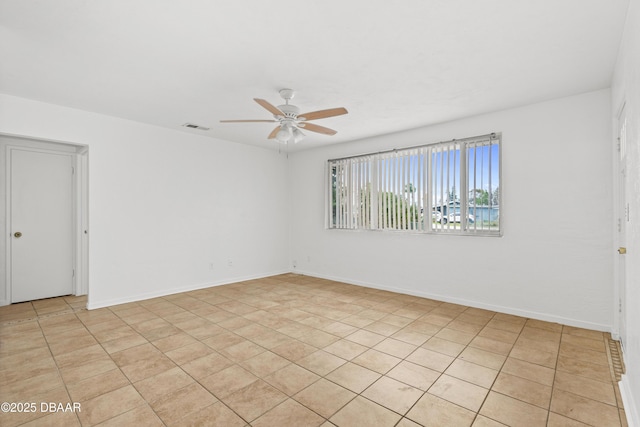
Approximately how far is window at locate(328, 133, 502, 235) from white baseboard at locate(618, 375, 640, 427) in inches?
83.1

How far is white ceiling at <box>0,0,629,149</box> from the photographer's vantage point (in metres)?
2.14

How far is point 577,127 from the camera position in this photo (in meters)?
3.58

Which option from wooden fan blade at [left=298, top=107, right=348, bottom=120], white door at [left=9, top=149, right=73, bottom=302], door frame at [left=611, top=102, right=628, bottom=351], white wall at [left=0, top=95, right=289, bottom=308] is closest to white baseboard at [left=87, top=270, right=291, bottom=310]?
white wall at [left=0, top=95, right=289, bottom=308]

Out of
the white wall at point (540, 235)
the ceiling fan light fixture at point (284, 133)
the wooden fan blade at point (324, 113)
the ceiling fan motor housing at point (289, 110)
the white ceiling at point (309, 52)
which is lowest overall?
the white wall at point (540, 235)

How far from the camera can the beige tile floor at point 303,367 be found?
6.75ft

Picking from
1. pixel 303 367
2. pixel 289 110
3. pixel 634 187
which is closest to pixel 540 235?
pixel 634 187

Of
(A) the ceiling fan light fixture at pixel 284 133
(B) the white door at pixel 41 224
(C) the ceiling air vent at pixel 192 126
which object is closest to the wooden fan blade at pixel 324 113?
(A) the ceiling fan light fixture at pixel 284 133

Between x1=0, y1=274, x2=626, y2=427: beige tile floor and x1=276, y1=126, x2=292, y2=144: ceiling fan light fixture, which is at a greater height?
x1=276, y1=126, x2=292, y2=144: ceiling fan light fixture

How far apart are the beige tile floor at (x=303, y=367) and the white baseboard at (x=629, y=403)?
0.06 metres

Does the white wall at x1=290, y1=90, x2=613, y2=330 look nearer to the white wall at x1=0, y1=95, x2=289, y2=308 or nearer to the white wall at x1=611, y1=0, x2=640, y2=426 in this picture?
the white wall at x1=611, y1=0, x2=640, y2=426

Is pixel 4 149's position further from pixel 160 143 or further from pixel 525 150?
pixel 525 150

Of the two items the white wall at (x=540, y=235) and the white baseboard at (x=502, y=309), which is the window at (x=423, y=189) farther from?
the white baseboard at (x=502, y=309)

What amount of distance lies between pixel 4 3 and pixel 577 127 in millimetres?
5287

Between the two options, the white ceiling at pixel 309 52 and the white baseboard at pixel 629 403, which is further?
the white ceiling at pixel 309 52
